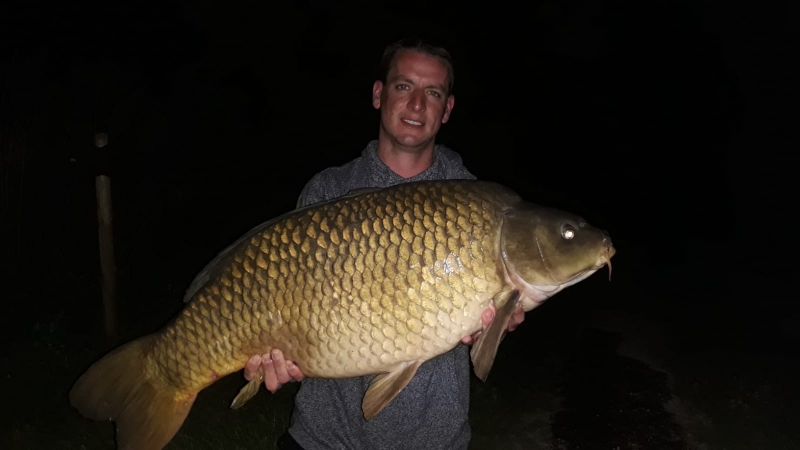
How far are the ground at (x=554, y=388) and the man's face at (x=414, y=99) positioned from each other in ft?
8.10

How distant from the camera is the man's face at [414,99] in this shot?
2.10 m

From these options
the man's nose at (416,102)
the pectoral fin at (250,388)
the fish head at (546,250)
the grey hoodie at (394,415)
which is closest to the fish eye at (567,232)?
the fish head at (546,250)

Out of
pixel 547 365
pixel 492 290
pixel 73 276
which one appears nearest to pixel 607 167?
pixel 547 365

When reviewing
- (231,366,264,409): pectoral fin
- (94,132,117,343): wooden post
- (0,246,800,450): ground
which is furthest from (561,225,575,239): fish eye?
(94,132,117,343): wooden post

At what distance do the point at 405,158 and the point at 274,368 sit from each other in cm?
84

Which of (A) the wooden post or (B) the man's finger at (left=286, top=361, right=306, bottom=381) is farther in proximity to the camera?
(A) the wooden post

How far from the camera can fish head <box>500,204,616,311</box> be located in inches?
69.2

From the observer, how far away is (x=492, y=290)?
173cm

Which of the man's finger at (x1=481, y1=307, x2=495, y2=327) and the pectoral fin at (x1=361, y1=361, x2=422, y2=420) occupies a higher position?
the man's finger at (x1=481, y1=307, x2=495, y2=327)

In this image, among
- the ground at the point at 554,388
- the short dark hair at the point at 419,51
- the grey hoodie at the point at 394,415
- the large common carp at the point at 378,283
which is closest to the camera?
the large common carp at the point at 378,283

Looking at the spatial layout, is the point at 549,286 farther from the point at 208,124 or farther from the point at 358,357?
the point at 208,124

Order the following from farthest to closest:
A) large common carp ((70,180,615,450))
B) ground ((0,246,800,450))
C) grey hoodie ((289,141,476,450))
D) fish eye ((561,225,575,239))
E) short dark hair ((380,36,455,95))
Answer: ground ((0,246,800,450)) < short dark hair ((380,36,455,95)) < grey hoodie ((289,141,476,450)) < fish eye ((561,225,575,239)) < large common carp ((70,180,615,450))

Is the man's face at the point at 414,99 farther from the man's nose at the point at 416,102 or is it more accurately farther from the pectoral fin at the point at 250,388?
the pectoral fin at the point at 250,388

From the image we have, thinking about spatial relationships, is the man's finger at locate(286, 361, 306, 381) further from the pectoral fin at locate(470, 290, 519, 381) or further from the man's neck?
the man's neck
